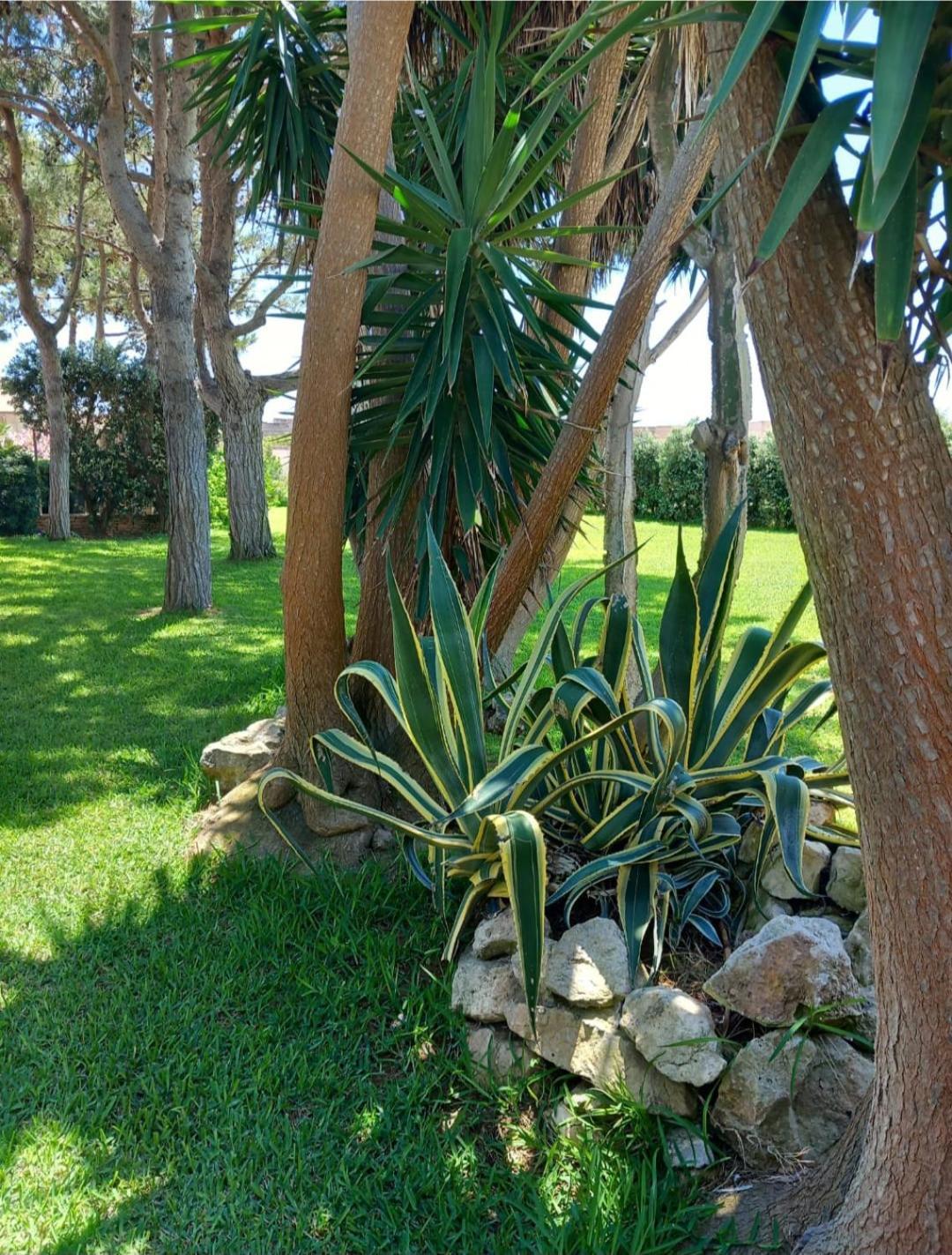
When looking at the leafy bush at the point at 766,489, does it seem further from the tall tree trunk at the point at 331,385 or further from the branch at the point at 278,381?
the tall tree trunk at the point at 331,385

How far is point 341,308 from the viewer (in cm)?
309

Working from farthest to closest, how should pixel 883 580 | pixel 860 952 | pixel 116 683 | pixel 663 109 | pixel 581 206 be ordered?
pixel 116 683
pixel 581 206
pixel 663 109
pixel 860 952
pixel 883 580

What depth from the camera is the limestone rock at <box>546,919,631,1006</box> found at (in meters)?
2.31

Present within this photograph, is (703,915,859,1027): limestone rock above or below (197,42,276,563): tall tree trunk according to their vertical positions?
below

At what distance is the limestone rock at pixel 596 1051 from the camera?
2.13m

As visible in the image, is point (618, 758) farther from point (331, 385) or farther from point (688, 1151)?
point (331, 385)

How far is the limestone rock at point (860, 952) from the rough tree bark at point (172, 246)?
700 cm

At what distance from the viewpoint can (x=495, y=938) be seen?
2.55 m

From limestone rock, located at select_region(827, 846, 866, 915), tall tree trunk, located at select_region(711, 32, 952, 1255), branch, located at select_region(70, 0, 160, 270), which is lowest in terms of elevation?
limestone rock, located at select_region(827, 846, 866, 915)

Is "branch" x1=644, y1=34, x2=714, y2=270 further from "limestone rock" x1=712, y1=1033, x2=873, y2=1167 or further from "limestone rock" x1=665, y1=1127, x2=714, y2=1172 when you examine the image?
"limestone rock" x1=665, y1=1127, x2=714, y2=1172

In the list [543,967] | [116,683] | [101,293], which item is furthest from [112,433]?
[543,967]

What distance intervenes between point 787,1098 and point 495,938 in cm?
82

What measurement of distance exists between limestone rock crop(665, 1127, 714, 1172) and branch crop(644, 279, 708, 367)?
5.47m

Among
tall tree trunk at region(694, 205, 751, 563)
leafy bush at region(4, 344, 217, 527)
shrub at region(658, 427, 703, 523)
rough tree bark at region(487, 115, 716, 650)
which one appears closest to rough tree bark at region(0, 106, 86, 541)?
leafy bush at region(4, 344, 217, 527)
